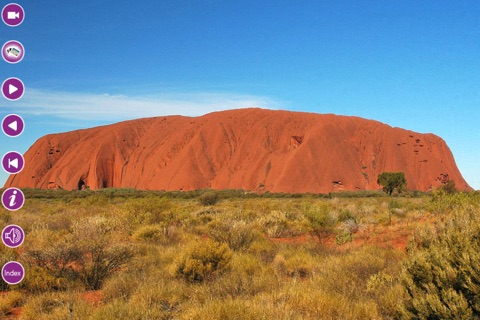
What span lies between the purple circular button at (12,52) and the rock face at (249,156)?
57.8m

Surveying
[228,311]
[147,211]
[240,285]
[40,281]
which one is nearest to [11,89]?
[40,281]

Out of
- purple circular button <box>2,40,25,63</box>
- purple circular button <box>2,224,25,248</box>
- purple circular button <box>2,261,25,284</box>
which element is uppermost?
purple circular button <box>2,40,25,63</box>

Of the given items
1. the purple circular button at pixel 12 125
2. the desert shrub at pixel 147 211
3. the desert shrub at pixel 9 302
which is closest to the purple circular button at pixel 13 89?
the purple circular button at pixel 12 125

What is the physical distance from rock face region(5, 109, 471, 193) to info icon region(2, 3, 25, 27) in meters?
57.8

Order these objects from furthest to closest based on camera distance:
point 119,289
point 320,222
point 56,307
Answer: point 320,222 < point 119,289 < point 56,307

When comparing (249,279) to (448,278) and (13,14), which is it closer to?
(448,278)

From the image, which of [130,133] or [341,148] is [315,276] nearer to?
[341,148]

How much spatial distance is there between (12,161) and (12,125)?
0.51 metres

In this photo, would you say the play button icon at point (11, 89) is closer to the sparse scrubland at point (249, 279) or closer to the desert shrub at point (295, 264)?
the sparse scrubland at point (249, 279)

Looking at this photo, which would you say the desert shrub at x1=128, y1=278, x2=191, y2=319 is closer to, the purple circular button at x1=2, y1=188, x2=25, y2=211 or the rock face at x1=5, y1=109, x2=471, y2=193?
the purple circular button at x1=2, y1=188, x2=25, y2=211

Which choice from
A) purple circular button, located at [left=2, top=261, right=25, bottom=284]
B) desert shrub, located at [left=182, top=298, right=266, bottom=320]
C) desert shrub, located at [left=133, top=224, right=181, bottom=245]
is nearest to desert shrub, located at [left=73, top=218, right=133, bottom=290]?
purple circular button, located at [left=2, top=261, right=25, bottom=284]

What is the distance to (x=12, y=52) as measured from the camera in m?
5.35

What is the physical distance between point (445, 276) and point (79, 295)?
19.3 feet

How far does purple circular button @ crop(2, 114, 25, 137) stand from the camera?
5.17 meters
